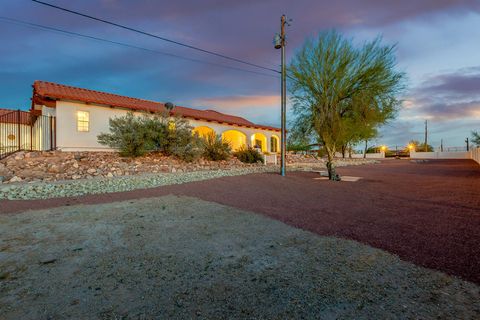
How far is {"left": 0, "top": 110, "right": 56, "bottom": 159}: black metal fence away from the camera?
15.6 meters

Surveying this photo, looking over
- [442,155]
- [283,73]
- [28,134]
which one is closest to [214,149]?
[283,73]

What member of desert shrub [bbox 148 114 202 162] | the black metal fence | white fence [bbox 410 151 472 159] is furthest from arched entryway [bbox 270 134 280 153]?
white fence [bbox 410 151 472 159]

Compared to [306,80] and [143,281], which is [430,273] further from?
[306,80]

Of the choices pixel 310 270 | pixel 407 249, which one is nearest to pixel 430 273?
pixel 407 249

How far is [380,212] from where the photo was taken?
5340 mm

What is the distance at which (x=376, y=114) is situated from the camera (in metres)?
11.4

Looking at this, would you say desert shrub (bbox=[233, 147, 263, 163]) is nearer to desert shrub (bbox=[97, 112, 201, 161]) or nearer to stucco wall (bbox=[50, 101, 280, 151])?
desert shrub (bbox=[97, 112, 201, 161])

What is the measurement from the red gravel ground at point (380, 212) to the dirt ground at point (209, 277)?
0.41 m

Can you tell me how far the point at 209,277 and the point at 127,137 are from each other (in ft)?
42.7

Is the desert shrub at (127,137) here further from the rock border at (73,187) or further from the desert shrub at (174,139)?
the rock border at (73,187)

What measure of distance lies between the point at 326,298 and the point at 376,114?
10933 millimetres

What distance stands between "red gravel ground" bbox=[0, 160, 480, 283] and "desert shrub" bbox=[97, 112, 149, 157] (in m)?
6.49

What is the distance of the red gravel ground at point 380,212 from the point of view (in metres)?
3.32

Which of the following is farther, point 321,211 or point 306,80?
point 306,80
